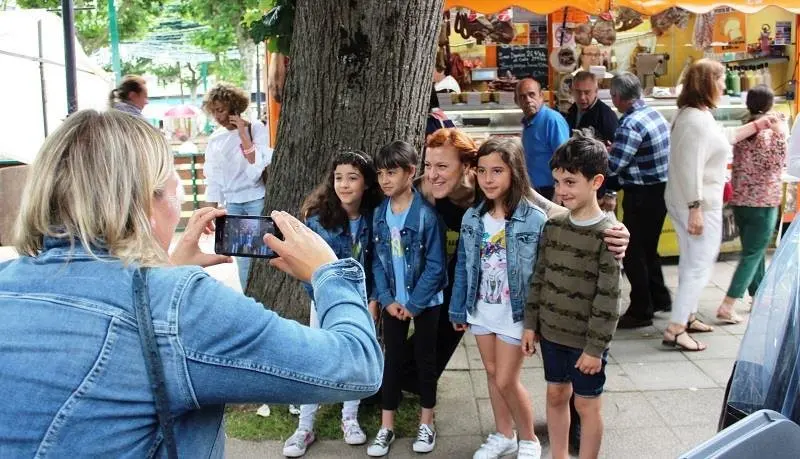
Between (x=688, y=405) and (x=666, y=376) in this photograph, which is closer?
(x=688, y=405)

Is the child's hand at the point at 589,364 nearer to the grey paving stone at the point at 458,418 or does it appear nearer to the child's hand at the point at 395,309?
the child's hand at the point at 395,309

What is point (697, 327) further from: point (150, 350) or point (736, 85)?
point (150, 350)

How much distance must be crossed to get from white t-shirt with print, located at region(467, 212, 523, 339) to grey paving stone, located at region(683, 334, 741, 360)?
2253 millimetres

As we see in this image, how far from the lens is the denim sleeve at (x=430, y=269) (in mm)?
3926

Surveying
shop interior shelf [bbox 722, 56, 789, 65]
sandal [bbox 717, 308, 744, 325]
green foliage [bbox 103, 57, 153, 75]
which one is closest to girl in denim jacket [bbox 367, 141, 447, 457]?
sandal [bbox 717, 308, 744, 325]

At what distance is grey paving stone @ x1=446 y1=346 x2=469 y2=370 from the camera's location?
5.39m

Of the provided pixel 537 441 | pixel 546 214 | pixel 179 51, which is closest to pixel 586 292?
pixel 546 214

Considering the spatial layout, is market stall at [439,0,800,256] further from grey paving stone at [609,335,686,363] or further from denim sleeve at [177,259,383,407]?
denim sleeve at [177,259,383,407]

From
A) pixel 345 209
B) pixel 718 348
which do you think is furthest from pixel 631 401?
pixel 345 209

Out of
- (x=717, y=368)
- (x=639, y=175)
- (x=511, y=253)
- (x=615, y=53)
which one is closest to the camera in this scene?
(x=511, y=253)

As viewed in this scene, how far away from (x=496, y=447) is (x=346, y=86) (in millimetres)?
2025

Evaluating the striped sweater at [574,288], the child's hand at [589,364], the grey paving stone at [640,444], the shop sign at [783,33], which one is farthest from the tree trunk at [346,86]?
the shop sign at [783,33]

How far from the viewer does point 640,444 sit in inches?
161

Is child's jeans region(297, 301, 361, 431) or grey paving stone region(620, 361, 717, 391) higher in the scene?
child's jeans region(297, 301, 361, 431)
